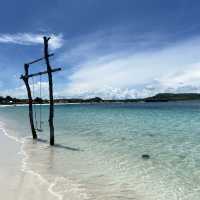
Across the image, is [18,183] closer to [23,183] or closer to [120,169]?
[23,183]

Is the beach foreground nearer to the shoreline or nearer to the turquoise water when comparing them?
the shoreline

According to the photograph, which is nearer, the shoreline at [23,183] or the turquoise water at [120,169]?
the shoreline at [23,183]

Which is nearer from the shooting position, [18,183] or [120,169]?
[18,183]

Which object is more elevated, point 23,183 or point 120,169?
point 23,183

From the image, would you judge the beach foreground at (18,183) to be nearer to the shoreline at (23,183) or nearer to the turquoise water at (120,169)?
the shoreline at (23,183)

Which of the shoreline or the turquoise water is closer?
the shoreline

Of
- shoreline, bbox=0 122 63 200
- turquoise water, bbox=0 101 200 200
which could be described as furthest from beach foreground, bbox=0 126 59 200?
turquoise water, bbox=0 101 200 200

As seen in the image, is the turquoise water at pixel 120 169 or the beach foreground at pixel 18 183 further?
the turquoise water at pixel 120 169

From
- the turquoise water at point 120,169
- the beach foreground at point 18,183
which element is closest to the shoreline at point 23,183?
the beach foreground at point 18,183

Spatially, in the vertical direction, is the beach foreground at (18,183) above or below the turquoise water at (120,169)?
above

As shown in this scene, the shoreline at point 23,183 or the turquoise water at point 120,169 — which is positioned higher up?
the shoreline at point 23,183

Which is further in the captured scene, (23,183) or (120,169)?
(120,169)

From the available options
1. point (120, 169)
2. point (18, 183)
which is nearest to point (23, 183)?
point (18, 183)

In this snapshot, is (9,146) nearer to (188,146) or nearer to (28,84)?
(28,84)
